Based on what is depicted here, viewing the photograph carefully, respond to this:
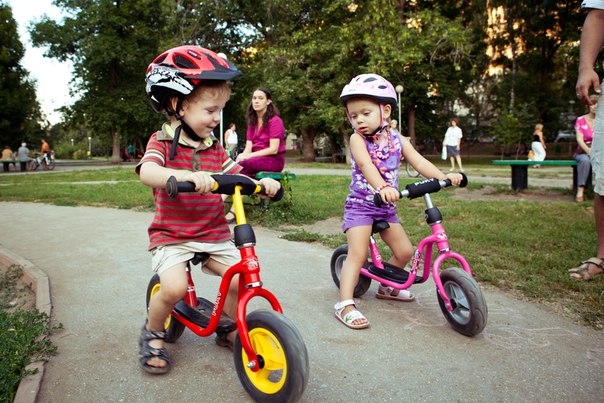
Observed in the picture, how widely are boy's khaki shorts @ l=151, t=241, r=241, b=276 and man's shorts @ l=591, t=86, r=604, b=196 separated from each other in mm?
3133

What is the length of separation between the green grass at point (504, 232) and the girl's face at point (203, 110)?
2820 mm

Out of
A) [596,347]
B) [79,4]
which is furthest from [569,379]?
[79,4]

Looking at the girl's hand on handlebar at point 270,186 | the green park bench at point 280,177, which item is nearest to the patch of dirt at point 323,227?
the green park bench at point 280,177

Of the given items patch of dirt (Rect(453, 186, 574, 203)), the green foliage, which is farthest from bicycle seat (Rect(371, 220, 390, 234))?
patch of dirt (Rect(453, 186, 574, 203))

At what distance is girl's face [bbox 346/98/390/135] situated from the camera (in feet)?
11.0

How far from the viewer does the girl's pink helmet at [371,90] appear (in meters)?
3.25

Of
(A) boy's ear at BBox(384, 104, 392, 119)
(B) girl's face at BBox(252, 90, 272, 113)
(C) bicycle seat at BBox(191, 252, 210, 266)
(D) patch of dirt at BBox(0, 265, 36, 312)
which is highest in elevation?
(B) girl's face at BBox(252, 90, 272, 113)

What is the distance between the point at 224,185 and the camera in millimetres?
2250

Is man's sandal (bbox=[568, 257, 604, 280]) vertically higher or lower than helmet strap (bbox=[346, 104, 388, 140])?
lower

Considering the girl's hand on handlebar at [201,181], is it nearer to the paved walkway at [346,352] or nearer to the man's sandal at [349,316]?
the paved walkway at [346,352]

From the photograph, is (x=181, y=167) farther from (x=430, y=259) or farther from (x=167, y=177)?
(x=430, y=259)

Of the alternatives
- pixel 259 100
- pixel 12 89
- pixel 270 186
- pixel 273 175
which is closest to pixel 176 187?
pixel 270 186

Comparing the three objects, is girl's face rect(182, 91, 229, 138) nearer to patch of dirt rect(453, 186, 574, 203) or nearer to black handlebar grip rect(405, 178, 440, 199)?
black handlebar grip rect(405, 178, 440, 199)

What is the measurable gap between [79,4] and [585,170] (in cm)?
3352
